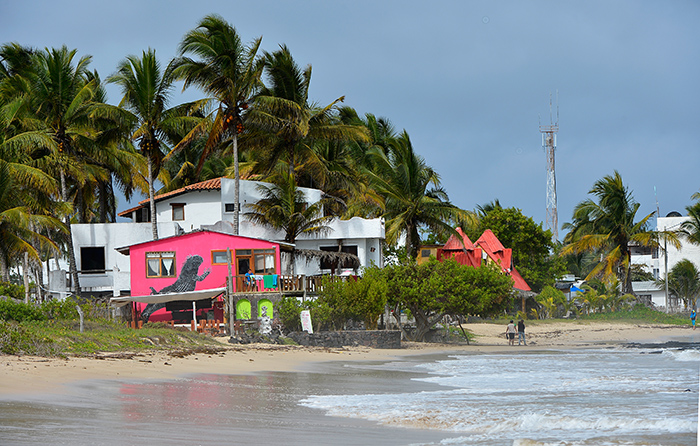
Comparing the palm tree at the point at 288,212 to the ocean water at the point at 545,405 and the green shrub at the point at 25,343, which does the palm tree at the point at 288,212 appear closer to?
the ocean water at the point at 545,405

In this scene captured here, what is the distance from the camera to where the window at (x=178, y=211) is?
3945 cm

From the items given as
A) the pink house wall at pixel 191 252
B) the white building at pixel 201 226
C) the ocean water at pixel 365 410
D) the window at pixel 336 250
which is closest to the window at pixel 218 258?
the pink house wall at pixel 191 252

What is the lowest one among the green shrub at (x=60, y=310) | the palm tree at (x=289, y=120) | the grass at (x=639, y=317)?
the grass at (x=639, y=317)

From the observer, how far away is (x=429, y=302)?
1161 inches

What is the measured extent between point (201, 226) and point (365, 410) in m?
24.8

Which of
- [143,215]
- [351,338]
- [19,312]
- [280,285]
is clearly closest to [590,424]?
[19,312]

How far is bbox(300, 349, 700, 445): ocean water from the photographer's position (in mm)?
9461

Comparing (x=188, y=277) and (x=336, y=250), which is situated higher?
(x=336, y=250)

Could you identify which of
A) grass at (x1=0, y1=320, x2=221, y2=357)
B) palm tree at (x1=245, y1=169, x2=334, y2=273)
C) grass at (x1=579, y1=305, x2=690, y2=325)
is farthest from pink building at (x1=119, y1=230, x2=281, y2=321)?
grass at (x1=579, y1=305, x2=690, y2=325)

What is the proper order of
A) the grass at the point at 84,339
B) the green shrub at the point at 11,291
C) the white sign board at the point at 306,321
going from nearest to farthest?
the grass at the point at 84,339, the white sign board at the point at 306,321, the green shrub at the point at 11,291

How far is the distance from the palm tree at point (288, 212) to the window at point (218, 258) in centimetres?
284

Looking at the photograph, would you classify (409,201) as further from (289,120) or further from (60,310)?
(60,310)

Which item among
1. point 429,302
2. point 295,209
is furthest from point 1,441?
point 295,209

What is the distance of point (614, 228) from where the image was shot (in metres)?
48.1
